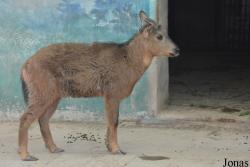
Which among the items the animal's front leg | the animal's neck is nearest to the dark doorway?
the animal's neck

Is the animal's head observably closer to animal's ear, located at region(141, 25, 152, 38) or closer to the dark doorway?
animal's ear, located at region(141, 25, 152, 38)

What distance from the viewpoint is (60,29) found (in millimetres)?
9688

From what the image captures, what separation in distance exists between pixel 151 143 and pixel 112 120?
991mm

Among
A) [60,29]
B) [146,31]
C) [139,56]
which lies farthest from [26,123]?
[60,29]

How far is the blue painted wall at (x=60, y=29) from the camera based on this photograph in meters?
9.52

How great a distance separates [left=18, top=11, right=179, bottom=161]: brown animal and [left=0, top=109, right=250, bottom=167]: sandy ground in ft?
1.04

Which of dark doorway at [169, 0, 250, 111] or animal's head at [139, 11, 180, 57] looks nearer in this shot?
animal's head at [139, 11, 180, 57]

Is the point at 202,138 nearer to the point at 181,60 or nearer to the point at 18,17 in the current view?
the point at 18,17

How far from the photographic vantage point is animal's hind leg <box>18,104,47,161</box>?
762 cm

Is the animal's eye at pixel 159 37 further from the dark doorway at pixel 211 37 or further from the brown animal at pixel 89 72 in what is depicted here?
the dark doorway at pixel 211 37

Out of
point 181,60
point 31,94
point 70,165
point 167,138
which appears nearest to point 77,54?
point 31,94

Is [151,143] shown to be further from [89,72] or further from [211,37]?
[211,37]

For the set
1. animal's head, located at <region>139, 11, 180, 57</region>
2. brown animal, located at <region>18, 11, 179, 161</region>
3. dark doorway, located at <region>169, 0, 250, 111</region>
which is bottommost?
Result: dark doorway, located at <region>169, 0, 250, 111</region>

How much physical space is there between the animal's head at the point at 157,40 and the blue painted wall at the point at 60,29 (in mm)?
1593
